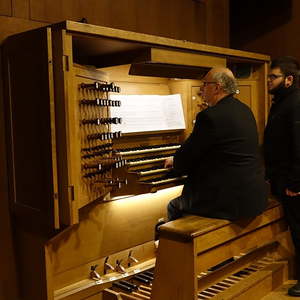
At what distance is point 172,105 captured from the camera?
3.77 meters

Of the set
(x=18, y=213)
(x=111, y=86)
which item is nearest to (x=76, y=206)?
(x=18, y=213)

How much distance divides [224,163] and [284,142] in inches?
30.4

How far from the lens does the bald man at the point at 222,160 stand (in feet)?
8.82

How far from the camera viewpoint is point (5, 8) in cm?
265

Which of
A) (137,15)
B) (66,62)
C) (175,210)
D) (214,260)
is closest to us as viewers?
(66,62)

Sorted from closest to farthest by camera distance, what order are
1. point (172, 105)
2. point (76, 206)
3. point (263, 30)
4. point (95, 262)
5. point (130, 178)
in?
1. point (76, 206)
2. point (130, 178)
3. point (95, 262)
4. point (172, 105)
5. point (263, 30)

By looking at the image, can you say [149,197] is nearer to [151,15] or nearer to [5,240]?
[5,240]

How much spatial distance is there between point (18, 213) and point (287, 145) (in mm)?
1894

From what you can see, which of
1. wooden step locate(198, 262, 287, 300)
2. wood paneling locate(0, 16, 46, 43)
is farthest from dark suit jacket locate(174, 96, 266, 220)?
wood paneling locate(0, 16, 46, 43)

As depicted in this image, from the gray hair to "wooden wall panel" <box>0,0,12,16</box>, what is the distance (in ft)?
4.19

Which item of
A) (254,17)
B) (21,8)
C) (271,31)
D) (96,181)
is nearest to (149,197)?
(96,181)

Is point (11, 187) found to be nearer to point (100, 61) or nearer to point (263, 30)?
point (100, 61)

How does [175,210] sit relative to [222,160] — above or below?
below

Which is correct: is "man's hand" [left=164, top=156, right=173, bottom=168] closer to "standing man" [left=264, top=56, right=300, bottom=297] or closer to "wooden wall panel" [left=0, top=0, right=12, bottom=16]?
"standing man" [left=264, top=56, right=300, bottom=297]
